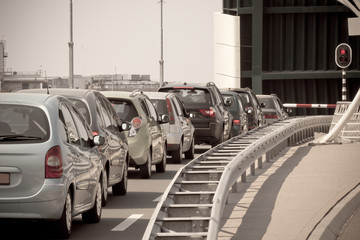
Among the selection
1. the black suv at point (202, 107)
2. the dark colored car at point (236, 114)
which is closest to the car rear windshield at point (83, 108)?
the black suv at point (202, 107)

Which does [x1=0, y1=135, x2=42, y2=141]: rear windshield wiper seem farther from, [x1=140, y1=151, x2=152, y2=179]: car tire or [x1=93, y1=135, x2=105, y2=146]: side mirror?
[x1=140, y1=151, x2=152, y2=179]: car tire

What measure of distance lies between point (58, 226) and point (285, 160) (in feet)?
39.4

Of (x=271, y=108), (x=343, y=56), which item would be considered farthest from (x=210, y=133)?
(x=271, y=108)

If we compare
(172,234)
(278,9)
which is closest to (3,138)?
→ (172,234)

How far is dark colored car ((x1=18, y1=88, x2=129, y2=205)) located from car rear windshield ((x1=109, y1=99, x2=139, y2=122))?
9.95 feet

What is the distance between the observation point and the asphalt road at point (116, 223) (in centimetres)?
1357

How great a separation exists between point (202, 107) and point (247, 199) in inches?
567

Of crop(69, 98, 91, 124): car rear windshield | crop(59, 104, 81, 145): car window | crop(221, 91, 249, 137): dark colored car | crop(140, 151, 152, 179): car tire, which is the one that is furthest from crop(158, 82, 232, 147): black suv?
crop(59, 104, 81, 145): car window

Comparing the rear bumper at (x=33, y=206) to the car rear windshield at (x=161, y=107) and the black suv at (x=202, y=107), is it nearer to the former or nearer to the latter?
the car rear windshield at (x=161, y=107)

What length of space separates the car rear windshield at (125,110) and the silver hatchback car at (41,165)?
8.23 m

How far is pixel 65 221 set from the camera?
13.0 metres

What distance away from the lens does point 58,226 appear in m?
13.0

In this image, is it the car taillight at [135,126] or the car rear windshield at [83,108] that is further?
the car taillight at [135,126]

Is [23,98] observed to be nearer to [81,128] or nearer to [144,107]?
[81,128]
